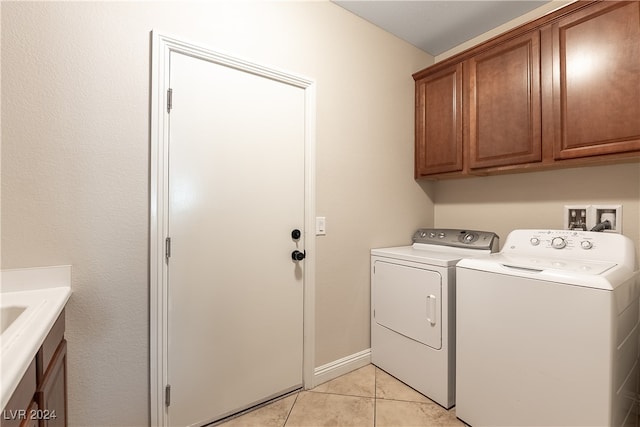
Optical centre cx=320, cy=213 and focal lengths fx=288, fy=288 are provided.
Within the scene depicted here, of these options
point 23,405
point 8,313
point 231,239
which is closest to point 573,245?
point 231,239

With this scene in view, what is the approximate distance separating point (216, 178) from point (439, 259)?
1.36 meters

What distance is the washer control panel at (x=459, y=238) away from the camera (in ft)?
6.38

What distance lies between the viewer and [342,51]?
2.05m

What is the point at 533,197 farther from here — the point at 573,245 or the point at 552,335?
the point at 552,335

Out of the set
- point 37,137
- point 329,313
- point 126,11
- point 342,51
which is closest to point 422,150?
point 342,51

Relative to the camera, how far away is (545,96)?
67.0 inches

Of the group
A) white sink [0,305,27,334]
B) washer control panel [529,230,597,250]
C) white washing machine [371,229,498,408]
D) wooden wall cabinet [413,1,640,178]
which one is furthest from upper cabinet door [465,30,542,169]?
white sink [0,305,27,334]

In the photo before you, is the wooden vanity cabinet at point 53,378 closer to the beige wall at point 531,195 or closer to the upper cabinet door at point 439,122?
the upper cabinet door at point 439,122

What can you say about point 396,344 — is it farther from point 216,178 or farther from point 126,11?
point 126,11

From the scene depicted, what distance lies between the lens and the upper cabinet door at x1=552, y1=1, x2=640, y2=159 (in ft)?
4.66

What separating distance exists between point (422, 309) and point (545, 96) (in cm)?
147

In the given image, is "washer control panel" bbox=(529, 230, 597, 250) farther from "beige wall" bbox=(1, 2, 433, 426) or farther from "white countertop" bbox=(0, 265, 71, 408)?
"white countertop" bbox=(0, 265, 71, 408)

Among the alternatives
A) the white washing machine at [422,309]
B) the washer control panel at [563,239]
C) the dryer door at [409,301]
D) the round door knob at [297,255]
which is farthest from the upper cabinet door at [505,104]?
the round door knob at [297,255]

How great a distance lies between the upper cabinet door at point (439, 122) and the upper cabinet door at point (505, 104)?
9 cm
